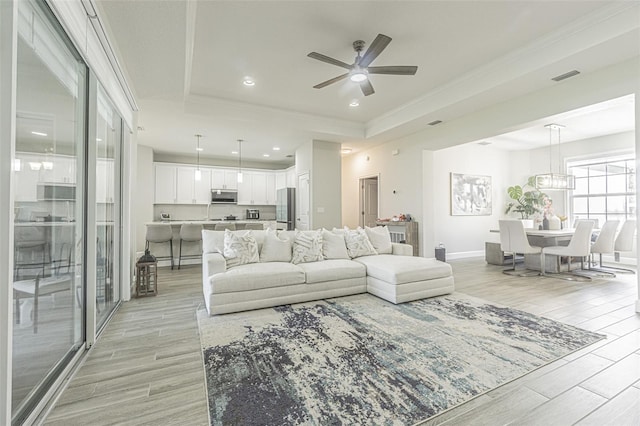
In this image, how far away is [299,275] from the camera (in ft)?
11.4

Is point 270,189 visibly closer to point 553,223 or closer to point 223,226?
point 223,226

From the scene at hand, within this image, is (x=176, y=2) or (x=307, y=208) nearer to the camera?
(x=176, y=2)

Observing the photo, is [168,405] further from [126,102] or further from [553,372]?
[126,102]

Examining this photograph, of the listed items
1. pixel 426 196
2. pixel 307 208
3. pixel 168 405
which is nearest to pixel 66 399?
pixel 168 405

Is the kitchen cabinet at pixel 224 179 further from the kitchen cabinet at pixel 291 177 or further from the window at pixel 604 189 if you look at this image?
the window at pixel 604 189

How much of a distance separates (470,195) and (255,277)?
6.32 meters

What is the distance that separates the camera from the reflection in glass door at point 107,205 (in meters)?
2.73

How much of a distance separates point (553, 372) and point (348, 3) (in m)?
3.51

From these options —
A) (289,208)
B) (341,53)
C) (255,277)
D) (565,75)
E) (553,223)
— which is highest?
(341,53)

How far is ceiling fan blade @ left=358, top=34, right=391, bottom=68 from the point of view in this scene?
2686 millimetres

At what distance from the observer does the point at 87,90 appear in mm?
2357

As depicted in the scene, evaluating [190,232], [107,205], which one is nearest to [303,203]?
[190,232]

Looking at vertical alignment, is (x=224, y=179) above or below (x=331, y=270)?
above

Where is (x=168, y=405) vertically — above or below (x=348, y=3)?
below
